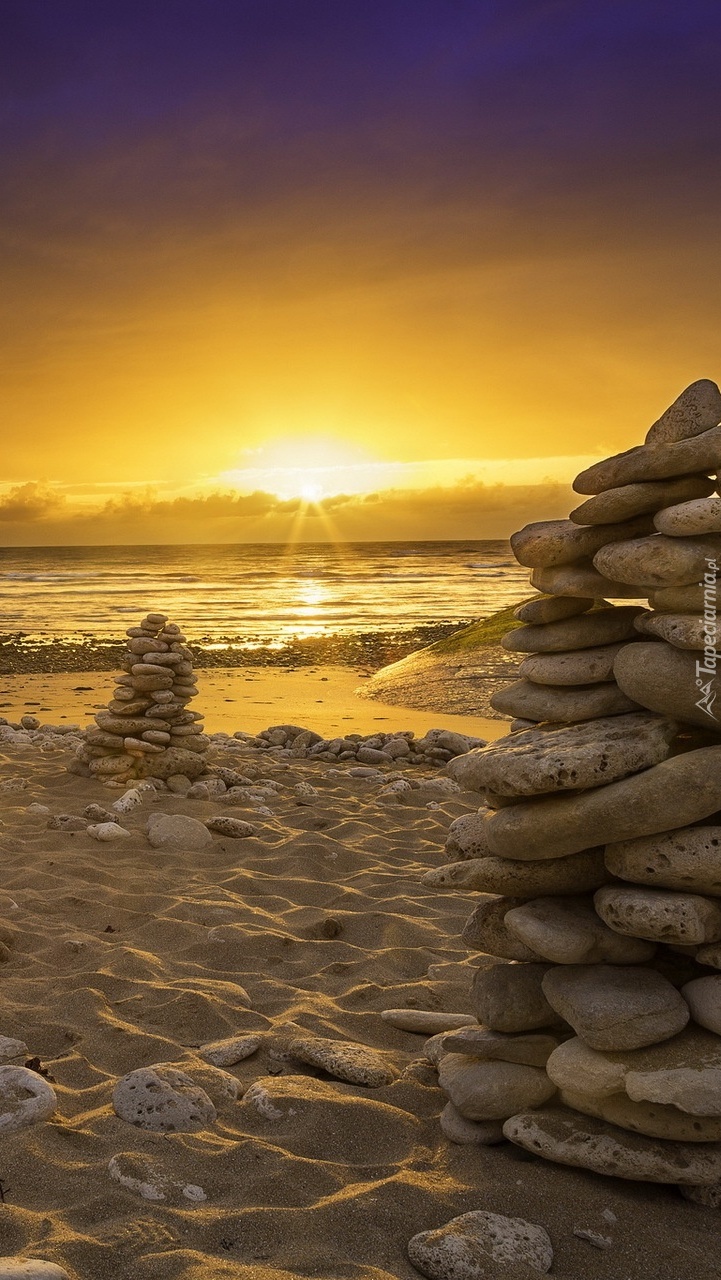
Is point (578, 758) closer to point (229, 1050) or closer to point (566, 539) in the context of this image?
point (566, 539)

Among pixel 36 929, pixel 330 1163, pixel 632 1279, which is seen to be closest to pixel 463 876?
pixel 330 1163

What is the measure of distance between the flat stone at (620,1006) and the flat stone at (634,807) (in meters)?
0.52

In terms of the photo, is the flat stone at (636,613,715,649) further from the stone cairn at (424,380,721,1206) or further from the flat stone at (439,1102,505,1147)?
the flat stone at (439,1102,505,1147)

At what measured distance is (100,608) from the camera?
40781 mm

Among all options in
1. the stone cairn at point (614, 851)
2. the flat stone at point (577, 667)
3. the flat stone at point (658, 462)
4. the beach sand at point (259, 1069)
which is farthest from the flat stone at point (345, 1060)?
the flat stone at point (658, 462)

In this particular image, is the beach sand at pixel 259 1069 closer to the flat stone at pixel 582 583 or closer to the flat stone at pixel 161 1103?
the flat stone at pixel 161 1103

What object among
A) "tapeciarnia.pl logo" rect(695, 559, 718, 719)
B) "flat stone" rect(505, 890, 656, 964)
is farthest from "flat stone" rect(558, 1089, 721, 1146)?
"tapeciarnia.pl logo" rect(695, 559, 718, 719)

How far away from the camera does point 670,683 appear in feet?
12.0

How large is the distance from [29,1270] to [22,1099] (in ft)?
3.82

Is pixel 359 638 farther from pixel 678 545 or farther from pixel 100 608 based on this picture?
pixel 678 545

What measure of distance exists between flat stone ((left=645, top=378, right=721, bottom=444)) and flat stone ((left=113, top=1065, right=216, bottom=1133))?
3408 mm

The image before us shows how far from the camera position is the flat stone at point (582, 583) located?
401cm

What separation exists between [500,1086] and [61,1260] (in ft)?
5.80

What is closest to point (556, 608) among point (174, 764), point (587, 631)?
point (587, 631)
